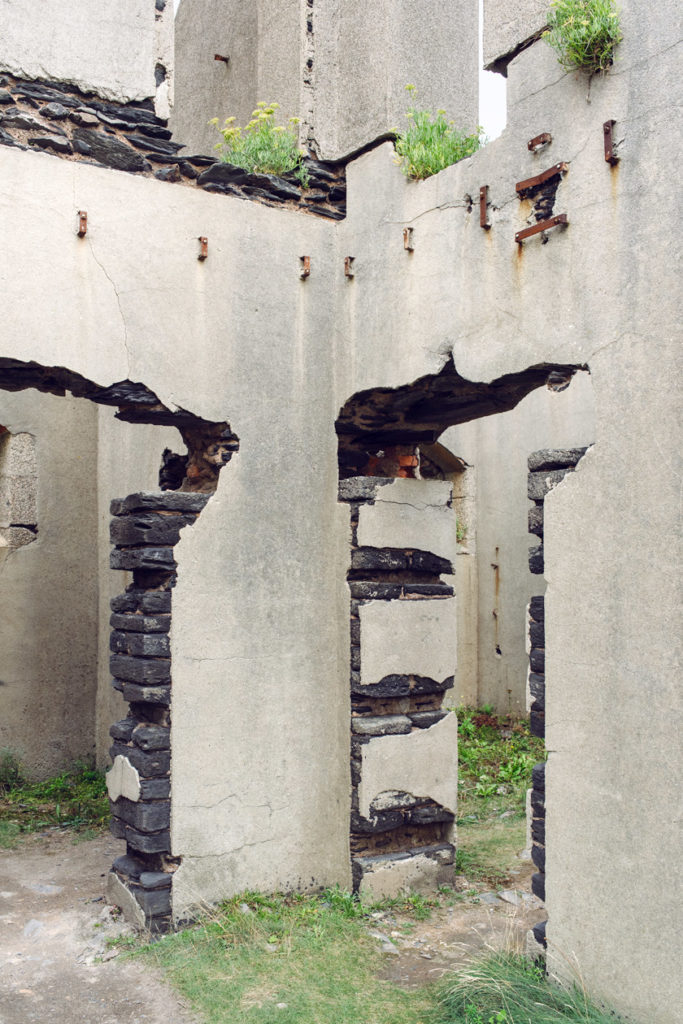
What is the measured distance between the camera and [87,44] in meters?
5.06

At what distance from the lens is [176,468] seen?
609 cm

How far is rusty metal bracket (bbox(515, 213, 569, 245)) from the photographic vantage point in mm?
3994

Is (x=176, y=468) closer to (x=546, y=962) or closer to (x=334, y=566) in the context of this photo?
(x=334, y=566)

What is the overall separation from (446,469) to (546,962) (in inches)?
272

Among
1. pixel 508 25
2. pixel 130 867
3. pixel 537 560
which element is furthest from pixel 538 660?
pixel 508 25

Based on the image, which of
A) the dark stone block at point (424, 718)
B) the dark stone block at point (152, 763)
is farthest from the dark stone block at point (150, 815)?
the dark stone block at point (424, 718)

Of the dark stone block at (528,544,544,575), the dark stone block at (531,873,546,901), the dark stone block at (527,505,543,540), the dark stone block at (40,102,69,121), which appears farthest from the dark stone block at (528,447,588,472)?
the dark stone block at (40,102,69,121)

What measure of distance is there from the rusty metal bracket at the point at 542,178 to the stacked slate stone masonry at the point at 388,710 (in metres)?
1.88

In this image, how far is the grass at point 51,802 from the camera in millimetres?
6727

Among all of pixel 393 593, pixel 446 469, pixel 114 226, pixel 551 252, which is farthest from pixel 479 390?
pixel 446 469

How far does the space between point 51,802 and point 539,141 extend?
613cm

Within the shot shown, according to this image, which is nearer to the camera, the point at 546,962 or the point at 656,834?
A: the point at 656,834

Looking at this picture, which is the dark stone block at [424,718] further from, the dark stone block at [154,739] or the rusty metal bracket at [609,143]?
the rusty metal bracket at [609,143]

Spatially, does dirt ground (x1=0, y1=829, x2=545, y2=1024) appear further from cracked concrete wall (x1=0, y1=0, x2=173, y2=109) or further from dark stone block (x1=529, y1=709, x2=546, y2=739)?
cracked concrete wall (x1=0, y1=0, x2=173, y2=109)
